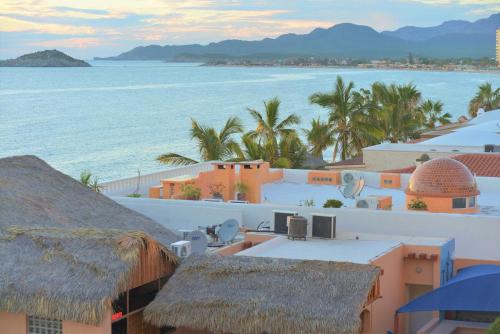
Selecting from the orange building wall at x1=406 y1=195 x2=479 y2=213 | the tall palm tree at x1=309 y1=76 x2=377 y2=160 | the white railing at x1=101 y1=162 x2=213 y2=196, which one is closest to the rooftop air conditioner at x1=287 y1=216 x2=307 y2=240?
the orange building wall at x1=406 y1=195 x2=479 y2=213

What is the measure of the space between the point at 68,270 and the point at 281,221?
531 cm

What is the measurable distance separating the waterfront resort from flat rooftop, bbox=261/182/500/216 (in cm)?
8

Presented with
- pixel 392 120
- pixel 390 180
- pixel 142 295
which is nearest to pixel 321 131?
pixel 392 120

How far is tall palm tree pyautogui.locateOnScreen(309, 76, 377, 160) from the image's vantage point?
46.7m

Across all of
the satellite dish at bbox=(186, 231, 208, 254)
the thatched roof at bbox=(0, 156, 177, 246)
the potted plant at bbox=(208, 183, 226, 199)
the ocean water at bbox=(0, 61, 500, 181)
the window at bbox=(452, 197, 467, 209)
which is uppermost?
the thatched roof at bbox=(0, 156, 177, 246)

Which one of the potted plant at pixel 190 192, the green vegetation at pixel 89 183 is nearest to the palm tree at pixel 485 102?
the green vegetation at pixel 89 183

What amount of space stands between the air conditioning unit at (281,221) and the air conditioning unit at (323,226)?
1.56 ft

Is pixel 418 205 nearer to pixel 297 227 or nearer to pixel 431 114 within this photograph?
pixel 297 227

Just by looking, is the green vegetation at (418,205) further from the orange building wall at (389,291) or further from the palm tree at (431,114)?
the palm tree at (431,114)

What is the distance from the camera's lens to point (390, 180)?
81.5ft

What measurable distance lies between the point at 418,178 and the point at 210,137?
50.9 feet

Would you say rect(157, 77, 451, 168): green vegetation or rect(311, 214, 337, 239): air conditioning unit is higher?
rect(311, 214, 337, 239): air conditioning unit

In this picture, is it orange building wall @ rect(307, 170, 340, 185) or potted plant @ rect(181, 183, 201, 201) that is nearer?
potted plant @ rect(181, 183, 201, 201)

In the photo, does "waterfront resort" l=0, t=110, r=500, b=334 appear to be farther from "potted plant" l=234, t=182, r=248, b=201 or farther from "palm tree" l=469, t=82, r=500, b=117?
"palm tree" l=469, t=82, r=500, b=117
